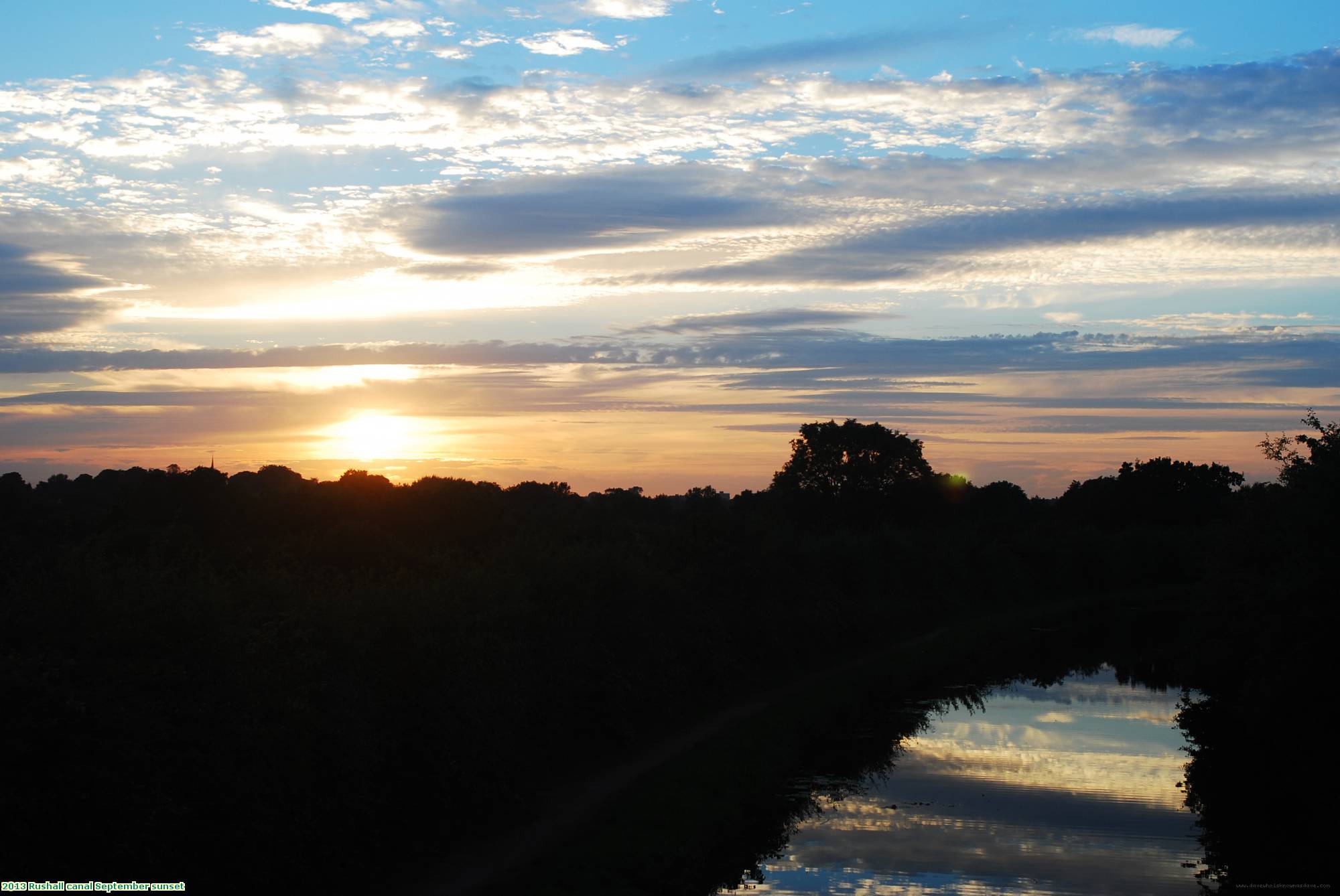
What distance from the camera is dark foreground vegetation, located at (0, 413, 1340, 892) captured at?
10.1 m

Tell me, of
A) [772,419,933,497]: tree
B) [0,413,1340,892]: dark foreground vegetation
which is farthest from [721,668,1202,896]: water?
[772,419,933,497]: tree

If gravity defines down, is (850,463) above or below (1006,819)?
above

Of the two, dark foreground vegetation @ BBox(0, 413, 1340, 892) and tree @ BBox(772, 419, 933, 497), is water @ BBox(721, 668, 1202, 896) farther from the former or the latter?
tree @ BBox(772, 419, 933, 497)

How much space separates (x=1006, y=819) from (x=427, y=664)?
9945mm

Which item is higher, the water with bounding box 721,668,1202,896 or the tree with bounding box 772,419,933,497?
the tree with bounding box 772,419,933,497

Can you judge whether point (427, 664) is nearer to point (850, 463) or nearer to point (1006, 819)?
point (1006, 819)

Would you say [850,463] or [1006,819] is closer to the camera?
[1006,819]

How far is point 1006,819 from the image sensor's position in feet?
59.6

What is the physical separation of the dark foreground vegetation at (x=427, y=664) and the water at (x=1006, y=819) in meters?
0.77

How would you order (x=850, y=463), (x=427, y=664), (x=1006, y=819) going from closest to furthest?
1. (x=427, y=664)
2. (x=1006, y=819)
3. (x=850, y=463)

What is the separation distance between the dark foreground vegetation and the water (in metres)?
0.77

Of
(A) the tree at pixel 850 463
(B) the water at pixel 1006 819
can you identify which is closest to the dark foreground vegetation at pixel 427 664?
(B) the water at pixel 1006 819

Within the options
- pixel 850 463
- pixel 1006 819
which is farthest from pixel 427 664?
pixel 850 463

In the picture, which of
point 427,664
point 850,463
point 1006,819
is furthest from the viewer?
point 850,463
